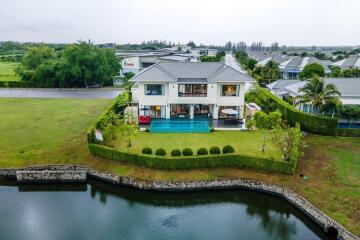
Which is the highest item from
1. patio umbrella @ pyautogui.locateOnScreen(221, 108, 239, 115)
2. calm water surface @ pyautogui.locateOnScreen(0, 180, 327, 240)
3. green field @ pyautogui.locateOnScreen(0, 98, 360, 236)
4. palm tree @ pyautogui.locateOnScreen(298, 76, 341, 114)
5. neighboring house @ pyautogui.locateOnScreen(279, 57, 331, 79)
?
neighboring house @ pyautogui.locateOnScreen(279, 57, 331, 79)

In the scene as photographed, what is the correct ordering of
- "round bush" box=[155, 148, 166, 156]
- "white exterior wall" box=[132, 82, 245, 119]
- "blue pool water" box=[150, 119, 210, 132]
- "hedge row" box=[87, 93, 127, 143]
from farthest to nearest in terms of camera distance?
"white exterior wall" box=[132, 82, 245, 119] < "blue pool water" box=[150, 119, 210, 132] < "hedge row" box=[87, 93, 127, 143] < "round bush" box=[155, 148, 166, 156]

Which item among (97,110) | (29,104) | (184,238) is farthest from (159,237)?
(29,104)

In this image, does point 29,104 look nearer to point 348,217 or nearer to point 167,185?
point 167,185

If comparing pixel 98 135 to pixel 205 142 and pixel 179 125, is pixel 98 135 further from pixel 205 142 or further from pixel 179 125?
pixel 179 125

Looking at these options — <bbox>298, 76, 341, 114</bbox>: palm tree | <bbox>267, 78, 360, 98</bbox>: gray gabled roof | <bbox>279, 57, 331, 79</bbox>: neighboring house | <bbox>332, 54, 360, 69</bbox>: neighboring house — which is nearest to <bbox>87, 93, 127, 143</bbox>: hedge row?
<bbox>298, 76, 341, 114</bbox>: palm tree

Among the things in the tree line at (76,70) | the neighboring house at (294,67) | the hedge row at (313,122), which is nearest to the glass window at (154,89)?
the hedge row at (313,122)

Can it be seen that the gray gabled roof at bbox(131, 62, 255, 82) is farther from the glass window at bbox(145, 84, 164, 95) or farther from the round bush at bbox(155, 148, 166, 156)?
the round bush at bbox(155, 148, 166, 156)

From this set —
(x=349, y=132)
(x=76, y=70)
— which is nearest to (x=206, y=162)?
(x=349, y=132)
